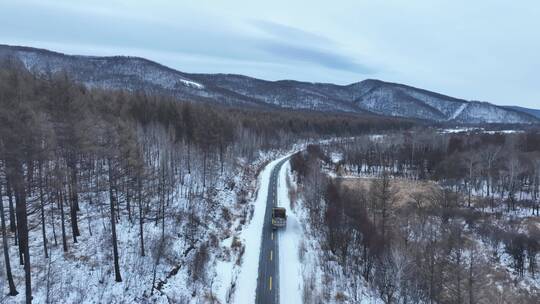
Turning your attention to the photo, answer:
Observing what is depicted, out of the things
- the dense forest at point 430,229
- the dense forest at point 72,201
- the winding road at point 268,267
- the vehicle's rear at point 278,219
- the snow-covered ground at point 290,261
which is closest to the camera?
the dense forest at point 72,201

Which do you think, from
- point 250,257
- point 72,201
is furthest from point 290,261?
point 72,201

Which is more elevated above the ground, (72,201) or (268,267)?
(72,201)

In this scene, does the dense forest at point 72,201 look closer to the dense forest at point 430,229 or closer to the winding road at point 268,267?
the winding road at point 268,267

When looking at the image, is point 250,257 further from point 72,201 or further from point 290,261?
point 72,201

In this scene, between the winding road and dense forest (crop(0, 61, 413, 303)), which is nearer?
dense forest (crop(0, 61, 413, 303))

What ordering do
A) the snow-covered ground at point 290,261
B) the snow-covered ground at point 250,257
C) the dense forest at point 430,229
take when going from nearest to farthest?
the snow-covered ground at point 250,257, the snow-covered ground at point 290,261, the dense forest at point 430,229

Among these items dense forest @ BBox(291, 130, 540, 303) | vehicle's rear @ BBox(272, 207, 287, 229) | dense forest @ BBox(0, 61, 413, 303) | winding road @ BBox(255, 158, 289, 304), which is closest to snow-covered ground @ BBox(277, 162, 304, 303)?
winding road @ BBox(255, 158, 289, 304)

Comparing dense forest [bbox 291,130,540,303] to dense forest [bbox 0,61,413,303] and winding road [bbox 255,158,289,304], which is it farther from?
dense forest [bbox 0,61,413,303]

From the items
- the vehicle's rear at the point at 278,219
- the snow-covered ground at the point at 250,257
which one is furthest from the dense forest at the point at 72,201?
the vehicle's rear at the point at 278,219
